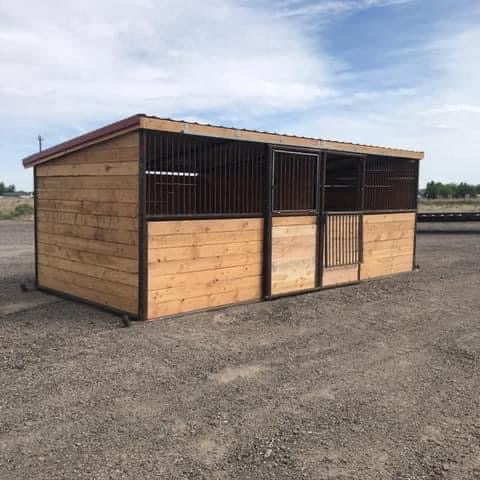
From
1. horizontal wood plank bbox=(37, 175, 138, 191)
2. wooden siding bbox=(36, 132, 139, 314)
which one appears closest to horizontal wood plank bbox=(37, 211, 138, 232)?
wooden siding bbox=(36, 132, 139, 314)

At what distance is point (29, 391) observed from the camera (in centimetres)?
372

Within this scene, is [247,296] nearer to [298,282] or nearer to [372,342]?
[298,282]

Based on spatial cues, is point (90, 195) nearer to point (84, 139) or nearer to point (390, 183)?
point (84, 139)

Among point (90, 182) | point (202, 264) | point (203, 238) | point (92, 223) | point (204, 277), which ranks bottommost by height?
point (204, 277)

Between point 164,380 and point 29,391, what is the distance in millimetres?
978

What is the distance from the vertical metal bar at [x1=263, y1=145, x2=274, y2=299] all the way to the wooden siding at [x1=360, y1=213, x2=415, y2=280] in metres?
2.36

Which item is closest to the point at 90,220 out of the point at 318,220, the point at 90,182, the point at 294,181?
the point at 90,182

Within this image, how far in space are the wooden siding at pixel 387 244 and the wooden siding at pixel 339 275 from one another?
30cm

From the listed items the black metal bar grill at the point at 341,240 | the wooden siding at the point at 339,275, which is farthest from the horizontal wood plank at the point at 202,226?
the wooden siding at the point at 339,275

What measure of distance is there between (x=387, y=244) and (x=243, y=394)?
20.3 ft

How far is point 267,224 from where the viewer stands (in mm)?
6859

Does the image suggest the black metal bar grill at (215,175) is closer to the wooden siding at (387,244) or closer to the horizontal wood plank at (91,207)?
the horizontal wood plank at (91,207)

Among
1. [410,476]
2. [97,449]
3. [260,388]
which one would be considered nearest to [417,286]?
[260,388]

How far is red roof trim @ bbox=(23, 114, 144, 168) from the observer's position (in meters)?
5.48
